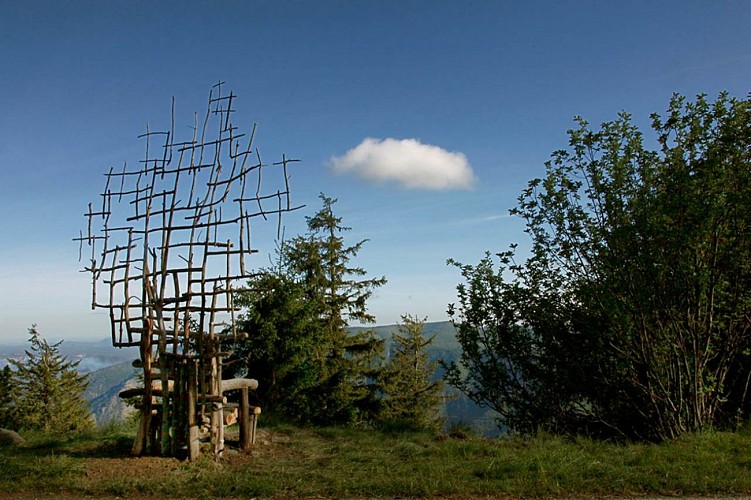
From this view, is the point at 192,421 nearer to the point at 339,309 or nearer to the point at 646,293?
the point at 646,293

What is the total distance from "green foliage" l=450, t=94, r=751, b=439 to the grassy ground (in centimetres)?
143

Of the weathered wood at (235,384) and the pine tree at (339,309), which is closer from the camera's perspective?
the weathered wood at (235,384)

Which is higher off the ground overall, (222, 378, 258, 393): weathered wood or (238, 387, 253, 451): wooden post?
(222, 378, 258, 393): weathered wood

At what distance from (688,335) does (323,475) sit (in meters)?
7.45

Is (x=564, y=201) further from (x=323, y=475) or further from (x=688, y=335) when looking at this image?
(x=323, y=475)

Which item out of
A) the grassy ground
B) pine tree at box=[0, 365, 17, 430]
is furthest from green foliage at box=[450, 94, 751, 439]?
pine tree at box=[0, 365, 17, 430]

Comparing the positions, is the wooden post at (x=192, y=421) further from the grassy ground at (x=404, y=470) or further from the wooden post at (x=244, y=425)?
the wooden post at (x=244, y=425)

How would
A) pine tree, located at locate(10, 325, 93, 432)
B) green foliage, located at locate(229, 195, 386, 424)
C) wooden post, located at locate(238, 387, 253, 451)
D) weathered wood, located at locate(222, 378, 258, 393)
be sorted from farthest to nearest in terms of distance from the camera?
pine tree, located at locate(10, 325, 93, 432), green foliage, located at locate(229, 195, 386, 424), weathered wood, located at locate(222, 378, 258, 393), wooden post, located at locate(238, 387, 253, 451)

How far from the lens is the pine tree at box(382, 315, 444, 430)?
31.0 m

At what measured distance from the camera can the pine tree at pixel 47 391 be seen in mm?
30188

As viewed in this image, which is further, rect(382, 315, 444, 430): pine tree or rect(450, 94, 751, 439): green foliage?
rect(382, 315, 444, 430): pine tree

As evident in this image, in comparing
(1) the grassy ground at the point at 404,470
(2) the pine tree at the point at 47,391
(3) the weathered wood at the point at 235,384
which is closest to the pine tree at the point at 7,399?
(2) the pine tree at the point at 47,391

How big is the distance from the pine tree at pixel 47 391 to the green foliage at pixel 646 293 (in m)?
27.6

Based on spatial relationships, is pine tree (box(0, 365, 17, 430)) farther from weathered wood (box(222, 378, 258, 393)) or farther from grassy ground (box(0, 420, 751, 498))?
weathered wood (box(222, 378, 258, 393))
